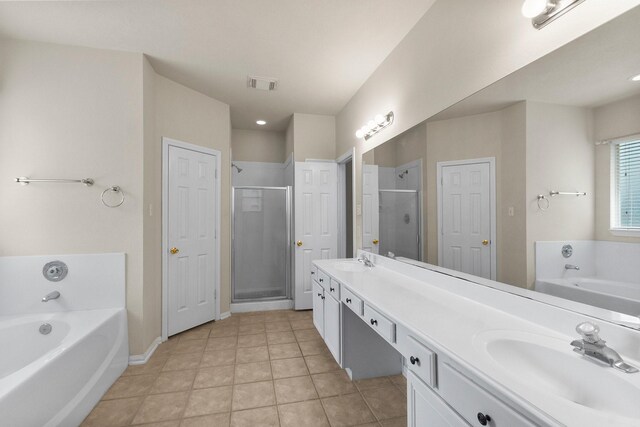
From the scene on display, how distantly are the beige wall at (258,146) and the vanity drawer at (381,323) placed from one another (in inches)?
131

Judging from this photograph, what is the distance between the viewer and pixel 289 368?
2.33 meters

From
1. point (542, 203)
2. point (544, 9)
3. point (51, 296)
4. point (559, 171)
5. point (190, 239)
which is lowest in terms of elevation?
point (51, 296)

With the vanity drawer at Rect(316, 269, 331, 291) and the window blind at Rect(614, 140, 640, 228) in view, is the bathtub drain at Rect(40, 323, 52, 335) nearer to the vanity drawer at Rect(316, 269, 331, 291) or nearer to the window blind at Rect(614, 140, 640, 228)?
the vanity drawer at Rect(316, 269, 331, 291)

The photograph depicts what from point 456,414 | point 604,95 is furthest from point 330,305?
point 604,95

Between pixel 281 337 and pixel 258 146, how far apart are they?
2913 mm

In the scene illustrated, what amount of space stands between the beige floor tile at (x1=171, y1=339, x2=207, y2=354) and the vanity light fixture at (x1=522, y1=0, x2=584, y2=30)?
3.21 meters

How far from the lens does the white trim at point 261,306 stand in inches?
145

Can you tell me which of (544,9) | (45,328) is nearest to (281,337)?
(45,328)

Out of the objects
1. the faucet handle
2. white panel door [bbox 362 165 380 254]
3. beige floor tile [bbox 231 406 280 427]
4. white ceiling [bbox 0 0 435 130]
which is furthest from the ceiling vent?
the faucet handle

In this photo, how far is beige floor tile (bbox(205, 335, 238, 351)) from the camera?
271 cm

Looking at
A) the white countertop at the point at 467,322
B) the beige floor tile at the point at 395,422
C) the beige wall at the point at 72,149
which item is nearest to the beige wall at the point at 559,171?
the white countertop at the point at 467,322

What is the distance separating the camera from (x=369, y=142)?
280 centimetres

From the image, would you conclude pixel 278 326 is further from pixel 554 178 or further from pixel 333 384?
pixel 554 178

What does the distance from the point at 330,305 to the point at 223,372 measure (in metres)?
1.01
